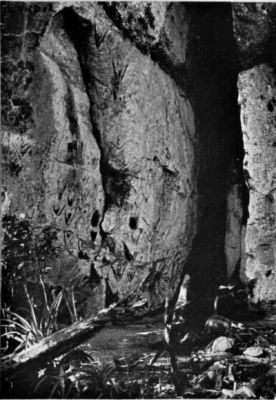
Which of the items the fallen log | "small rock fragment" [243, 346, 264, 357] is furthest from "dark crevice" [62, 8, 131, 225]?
"small rock fragment" [243, 346, 264, 357]

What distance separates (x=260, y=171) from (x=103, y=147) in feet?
2.28

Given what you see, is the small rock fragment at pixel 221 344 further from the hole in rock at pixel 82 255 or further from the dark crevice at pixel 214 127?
the hole in rock at pixel 82 255

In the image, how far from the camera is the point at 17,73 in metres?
2.51

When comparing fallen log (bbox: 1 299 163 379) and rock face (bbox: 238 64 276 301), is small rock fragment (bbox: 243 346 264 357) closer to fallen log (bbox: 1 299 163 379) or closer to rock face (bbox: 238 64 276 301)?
rock face (bbox: 238 64 276 301)

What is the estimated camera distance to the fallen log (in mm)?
2473

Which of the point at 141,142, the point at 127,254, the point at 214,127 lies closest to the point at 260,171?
the point at 214,127

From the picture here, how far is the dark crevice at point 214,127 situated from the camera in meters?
2.65

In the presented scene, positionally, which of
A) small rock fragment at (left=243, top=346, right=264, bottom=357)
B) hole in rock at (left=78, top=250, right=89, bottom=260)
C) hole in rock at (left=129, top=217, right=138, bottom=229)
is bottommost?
small rock fragment at (left=243, top=346, right=264, bottom=357)

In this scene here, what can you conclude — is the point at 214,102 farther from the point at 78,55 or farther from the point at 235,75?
the point at 78,55

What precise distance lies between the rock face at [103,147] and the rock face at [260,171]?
0.84ft

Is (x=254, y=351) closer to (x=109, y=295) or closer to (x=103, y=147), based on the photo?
(x=109, y=295)

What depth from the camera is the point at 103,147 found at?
262 centimetres

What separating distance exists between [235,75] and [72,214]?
94 centimetres

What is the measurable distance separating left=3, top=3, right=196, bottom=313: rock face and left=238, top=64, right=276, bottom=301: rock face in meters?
0.26
